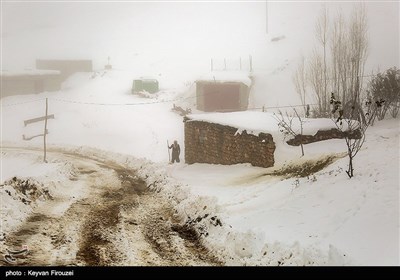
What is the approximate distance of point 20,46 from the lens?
88.2 m

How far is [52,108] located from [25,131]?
6563 mm

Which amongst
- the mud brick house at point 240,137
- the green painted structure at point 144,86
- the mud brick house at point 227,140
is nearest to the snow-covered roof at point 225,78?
the green painted structure at point 144,86

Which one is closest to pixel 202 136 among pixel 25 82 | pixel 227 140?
pixel 227 140

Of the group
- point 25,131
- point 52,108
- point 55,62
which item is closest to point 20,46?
point 55,62

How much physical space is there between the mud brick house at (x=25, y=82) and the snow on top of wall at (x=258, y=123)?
37696 mm

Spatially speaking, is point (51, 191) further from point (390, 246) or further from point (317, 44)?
point (317, 44)

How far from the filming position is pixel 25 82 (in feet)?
160

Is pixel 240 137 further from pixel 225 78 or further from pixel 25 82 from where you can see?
pixel 25 82

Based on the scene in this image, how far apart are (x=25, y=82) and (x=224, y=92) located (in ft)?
95.6

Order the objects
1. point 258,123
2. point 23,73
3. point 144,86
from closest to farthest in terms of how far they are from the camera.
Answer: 1. point 258,123
2. point 144,86
3. point 23,73

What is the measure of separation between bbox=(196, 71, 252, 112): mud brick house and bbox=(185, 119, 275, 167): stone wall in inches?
674

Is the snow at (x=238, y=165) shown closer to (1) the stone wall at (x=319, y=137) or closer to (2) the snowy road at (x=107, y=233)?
(1) the stone wall at (x=319, y=137)

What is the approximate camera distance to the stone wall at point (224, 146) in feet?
48.9

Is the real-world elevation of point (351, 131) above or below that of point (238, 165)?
above
